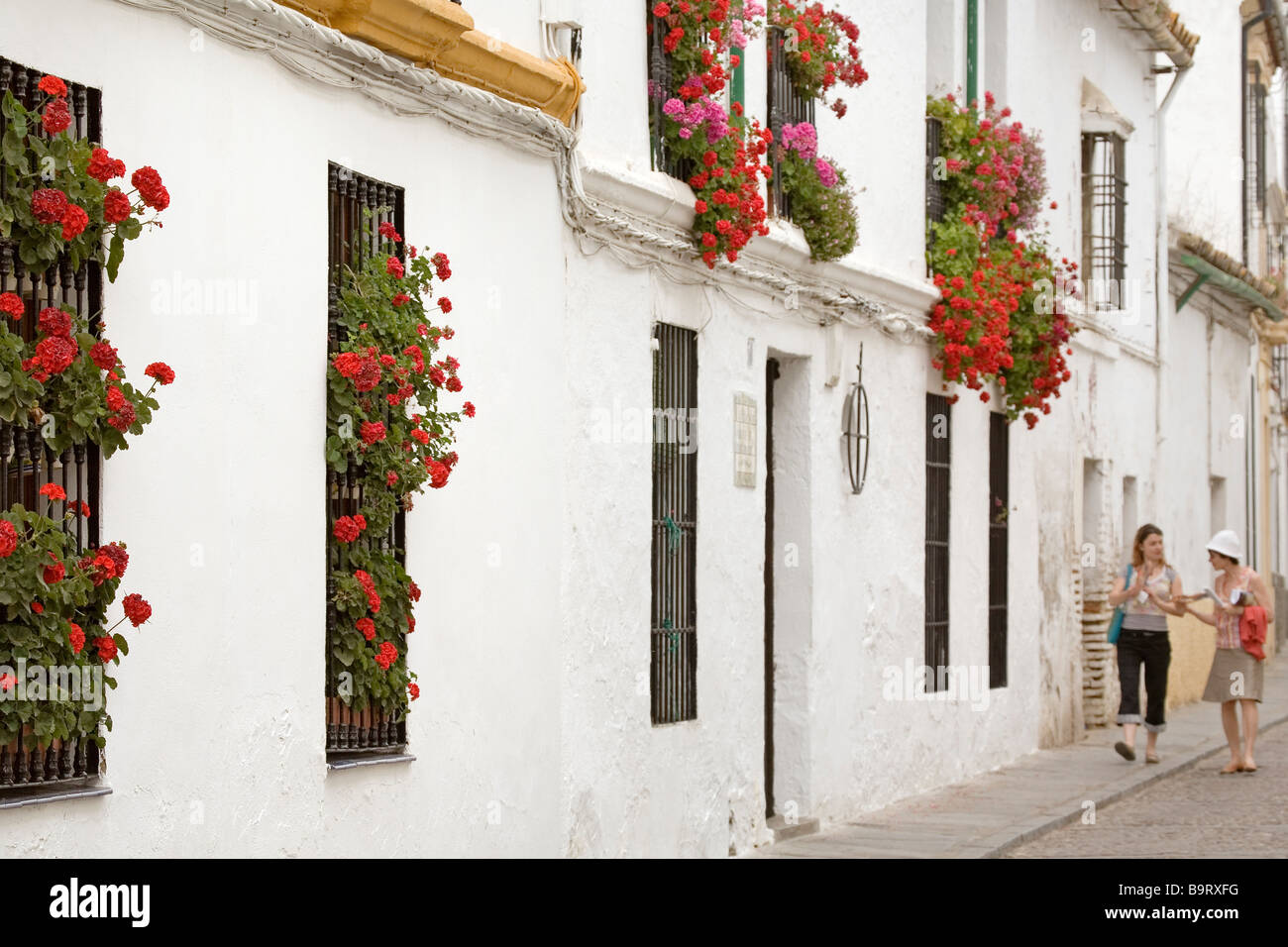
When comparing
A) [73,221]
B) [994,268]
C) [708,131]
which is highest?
[708,131]

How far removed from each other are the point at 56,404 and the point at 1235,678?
10958 mm

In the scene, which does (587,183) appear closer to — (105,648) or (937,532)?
(105,648)

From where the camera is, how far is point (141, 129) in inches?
235

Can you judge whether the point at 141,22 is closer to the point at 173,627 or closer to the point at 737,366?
the point at 173,627

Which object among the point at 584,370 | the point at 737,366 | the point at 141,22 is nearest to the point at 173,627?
the point at 141,22

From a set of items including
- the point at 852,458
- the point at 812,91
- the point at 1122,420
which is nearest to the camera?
the point at 812,91

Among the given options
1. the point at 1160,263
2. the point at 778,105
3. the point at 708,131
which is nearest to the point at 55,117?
the point at 708,131

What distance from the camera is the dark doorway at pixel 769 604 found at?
1171 centimetres

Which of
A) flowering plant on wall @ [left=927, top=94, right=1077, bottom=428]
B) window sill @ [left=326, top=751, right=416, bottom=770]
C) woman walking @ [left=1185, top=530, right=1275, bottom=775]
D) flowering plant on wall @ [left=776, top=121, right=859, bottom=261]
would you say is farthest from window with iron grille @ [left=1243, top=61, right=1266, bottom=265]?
window sill @ [left=326, top=751, right=416, bottom=770]

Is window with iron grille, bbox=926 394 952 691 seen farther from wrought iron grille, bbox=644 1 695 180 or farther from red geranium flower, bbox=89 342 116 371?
red geranium flower, bbox=89 342 116 371

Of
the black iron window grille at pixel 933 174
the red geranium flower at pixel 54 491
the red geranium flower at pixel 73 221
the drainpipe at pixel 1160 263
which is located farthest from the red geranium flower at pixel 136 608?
the drainpipe at pixel 1160 263

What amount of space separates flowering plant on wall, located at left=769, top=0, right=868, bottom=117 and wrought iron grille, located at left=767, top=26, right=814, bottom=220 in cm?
6

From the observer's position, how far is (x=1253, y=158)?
92.2 feet

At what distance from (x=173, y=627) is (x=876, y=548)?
24.3 feet
